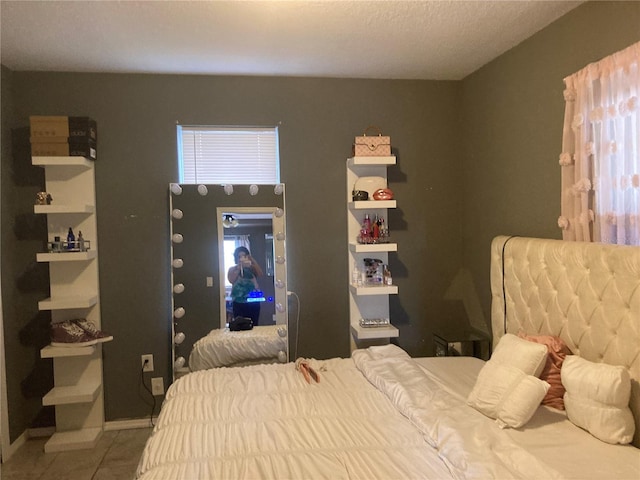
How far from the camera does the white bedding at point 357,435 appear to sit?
5.08 ft

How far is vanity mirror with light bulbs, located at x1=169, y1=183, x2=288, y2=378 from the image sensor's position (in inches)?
125

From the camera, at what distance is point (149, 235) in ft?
10.5

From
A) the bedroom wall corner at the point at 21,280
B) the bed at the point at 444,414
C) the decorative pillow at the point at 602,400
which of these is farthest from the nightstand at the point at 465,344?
the bedroom wall corner at the point at 21,280

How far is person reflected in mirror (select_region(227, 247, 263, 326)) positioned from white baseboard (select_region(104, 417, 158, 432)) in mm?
1022

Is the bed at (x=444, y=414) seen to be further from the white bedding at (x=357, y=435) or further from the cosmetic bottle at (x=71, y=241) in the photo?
the cosmetic bottle at (x=71, y=241)

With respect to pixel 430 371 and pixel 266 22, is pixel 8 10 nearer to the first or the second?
pixel 266 22

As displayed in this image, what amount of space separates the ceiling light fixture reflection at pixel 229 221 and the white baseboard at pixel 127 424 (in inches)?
60.6

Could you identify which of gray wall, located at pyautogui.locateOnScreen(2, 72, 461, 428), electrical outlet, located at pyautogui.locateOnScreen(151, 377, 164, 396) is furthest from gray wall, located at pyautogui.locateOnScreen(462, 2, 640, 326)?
electrical outlet, located at pyautogui.locateOnScreen(151, 377, 164, 396)

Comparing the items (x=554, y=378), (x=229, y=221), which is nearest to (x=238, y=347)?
(x=229, y=221)

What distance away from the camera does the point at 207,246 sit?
10.5 feet

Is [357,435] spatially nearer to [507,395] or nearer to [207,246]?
[507,395]

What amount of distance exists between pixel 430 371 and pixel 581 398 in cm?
90

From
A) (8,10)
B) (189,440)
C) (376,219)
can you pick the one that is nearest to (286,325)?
(376,219)

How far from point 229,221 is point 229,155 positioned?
519 mm
